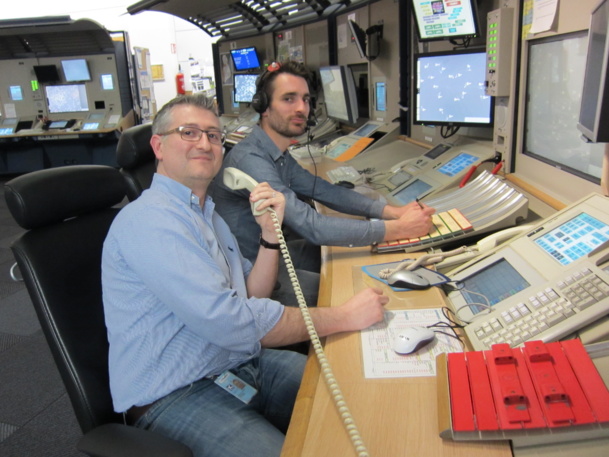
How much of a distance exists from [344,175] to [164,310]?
1638 mm

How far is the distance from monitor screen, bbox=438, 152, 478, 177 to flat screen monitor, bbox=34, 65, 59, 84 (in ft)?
19.8

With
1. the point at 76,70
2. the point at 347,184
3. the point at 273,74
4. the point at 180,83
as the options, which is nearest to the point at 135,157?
the point at 273,74

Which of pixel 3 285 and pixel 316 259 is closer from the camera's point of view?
pixel 316 259

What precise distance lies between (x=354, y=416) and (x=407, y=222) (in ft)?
2.65

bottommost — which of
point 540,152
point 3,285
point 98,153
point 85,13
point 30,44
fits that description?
point 3,285

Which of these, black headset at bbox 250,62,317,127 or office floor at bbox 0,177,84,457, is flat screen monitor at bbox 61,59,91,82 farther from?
black headset at bbox 250,62,317,127

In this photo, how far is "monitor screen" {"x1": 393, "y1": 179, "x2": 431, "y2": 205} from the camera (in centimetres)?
201

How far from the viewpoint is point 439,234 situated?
1474 mm

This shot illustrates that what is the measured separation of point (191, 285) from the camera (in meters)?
1.02

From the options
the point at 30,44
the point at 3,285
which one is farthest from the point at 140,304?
the point at 30,44

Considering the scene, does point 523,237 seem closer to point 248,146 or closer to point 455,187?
point 455,187

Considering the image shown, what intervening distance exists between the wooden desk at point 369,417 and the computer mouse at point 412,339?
2.9 inches

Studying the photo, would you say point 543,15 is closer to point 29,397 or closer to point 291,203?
point 291,203

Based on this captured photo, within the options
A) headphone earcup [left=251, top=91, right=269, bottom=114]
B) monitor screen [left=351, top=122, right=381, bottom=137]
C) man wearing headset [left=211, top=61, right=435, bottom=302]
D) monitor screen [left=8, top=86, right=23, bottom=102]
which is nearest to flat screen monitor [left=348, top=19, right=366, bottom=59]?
monitor screen [left=351, top=122, right=381, bottom=137]
